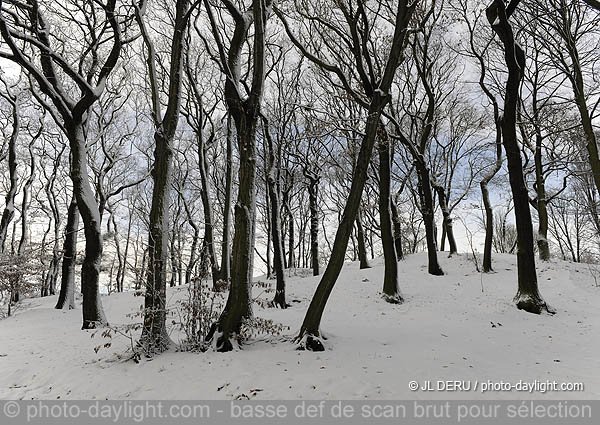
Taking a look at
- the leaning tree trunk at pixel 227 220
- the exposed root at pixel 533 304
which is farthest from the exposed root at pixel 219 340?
the leaning tree trunk at pixel 227 220

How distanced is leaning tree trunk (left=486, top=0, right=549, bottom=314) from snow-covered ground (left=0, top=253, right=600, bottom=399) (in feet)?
1.69

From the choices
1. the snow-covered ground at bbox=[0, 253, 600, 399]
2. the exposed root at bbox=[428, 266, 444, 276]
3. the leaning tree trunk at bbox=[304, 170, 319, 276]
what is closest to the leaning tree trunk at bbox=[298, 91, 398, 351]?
the snow-covered ground at bbox=[0, 253, 600, 399]

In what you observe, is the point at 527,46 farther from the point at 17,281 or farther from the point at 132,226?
the point at 132,226

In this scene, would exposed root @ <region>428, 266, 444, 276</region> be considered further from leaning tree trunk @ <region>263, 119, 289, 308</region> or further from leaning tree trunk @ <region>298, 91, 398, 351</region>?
leaning tree trunk @ <region>298, 91, 398, 351</region>

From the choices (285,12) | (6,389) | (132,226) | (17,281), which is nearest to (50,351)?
(6,389)

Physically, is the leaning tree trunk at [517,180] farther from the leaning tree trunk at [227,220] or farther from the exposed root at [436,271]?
the leaning tree trunk at [227,220]

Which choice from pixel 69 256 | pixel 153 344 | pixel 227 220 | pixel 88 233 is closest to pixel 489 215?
pixel 227 220

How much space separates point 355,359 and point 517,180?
6.89 m

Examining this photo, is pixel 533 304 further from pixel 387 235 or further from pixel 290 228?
pixel 290 228

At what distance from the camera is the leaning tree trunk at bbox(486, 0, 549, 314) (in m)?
8.12

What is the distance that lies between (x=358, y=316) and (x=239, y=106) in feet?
18.5

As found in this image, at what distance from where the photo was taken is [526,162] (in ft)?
47.8

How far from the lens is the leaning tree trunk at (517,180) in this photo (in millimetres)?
8125

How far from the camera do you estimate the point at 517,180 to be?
868 cm
